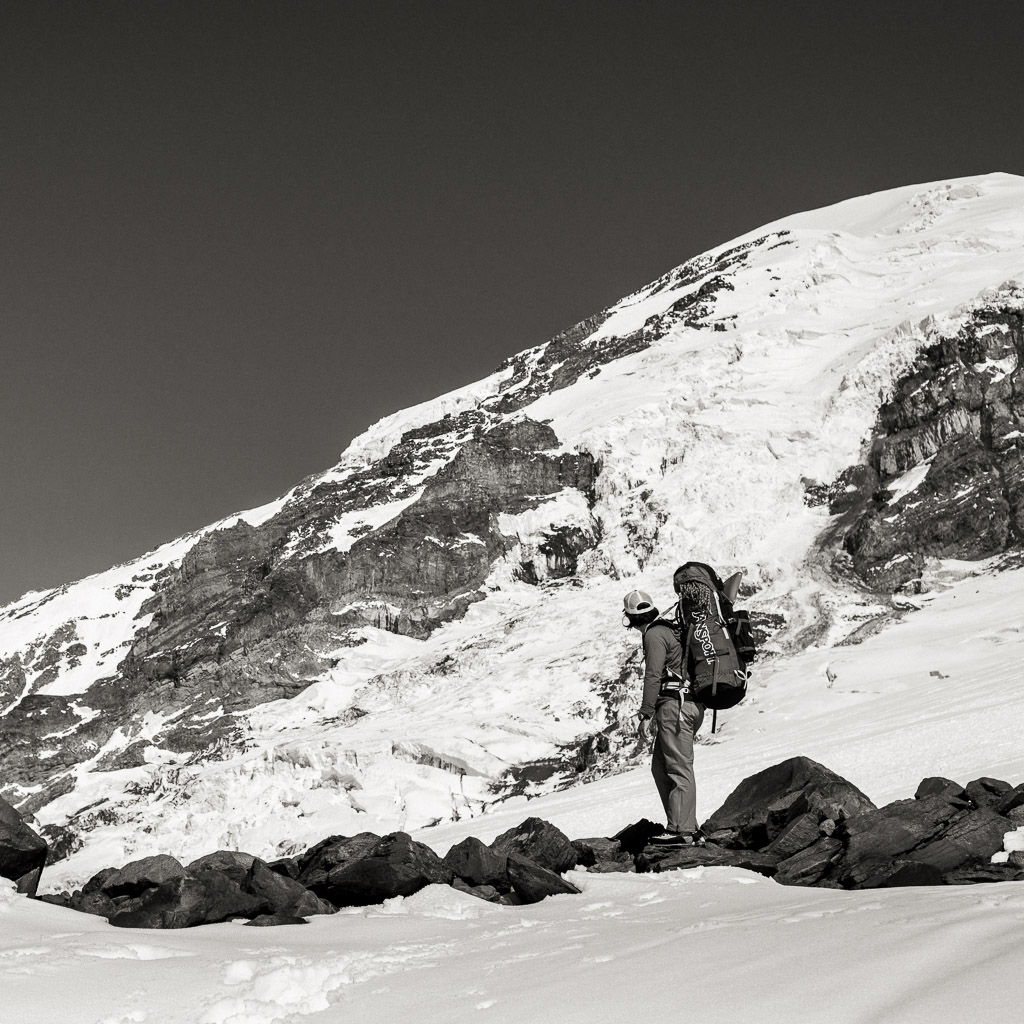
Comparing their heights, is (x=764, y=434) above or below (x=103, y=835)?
above

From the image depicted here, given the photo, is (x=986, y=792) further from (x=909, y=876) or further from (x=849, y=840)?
(x=909, y=876)

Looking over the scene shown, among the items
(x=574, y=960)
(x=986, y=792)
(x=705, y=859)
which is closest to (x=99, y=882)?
(x=705, y=859)

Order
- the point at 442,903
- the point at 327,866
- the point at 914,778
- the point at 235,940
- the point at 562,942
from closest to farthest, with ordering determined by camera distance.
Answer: the point at 562,942
the point at 235,940
the point at 442,903
the point at 327,866
the point at 914,778

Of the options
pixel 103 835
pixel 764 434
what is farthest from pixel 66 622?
pixel 764 434

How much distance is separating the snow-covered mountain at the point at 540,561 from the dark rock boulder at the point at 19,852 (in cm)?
2071

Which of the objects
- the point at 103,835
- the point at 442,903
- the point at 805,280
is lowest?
the point at 103,835

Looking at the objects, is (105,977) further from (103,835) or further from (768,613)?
(768,613)

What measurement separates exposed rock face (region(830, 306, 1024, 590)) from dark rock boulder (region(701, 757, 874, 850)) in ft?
121

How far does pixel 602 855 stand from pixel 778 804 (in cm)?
170

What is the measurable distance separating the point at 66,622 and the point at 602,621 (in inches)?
1652

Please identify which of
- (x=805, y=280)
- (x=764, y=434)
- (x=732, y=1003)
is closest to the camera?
(x=732, y=1003)

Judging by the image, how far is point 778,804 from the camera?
8.90m

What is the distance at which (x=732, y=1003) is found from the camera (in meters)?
2.96

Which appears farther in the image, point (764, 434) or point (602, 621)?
point (764, 434)
